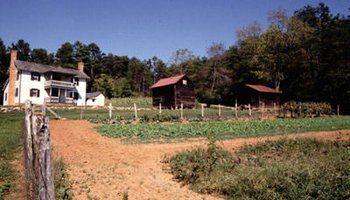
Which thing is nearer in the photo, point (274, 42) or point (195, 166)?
point (195, 166)

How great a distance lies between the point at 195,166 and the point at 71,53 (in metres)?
88.1

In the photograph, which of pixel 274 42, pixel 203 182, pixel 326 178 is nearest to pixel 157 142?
pixel 203 182

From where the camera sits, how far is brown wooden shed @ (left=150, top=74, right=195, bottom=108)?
Result: 44.8m

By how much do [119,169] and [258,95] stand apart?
43255 millimetres

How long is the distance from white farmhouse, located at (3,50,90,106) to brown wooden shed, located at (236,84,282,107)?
32449 mm

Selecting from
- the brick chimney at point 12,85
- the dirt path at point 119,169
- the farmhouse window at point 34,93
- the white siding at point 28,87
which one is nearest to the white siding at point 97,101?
the white siding at point 28,87

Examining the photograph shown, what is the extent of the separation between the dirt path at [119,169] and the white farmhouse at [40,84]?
33896 mm

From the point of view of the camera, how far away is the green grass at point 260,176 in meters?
6.06

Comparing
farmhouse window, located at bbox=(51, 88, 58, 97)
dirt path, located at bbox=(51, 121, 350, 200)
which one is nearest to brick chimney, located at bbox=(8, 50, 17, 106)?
farmhouse window, located at bbox=(51, 88, 58, 97)

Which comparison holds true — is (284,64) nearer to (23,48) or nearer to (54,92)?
(54,92)

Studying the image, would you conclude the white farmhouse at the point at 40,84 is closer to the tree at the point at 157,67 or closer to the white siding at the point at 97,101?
the white siding at the point at 97,101

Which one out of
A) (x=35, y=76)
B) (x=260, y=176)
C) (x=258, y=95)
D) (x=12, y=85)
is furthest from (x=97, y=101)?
(x=260, y=176)

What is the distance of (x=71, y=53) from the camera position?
8638 centimetres

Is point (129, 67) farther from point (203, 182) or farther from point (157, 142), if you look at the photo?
point (203, 182)
